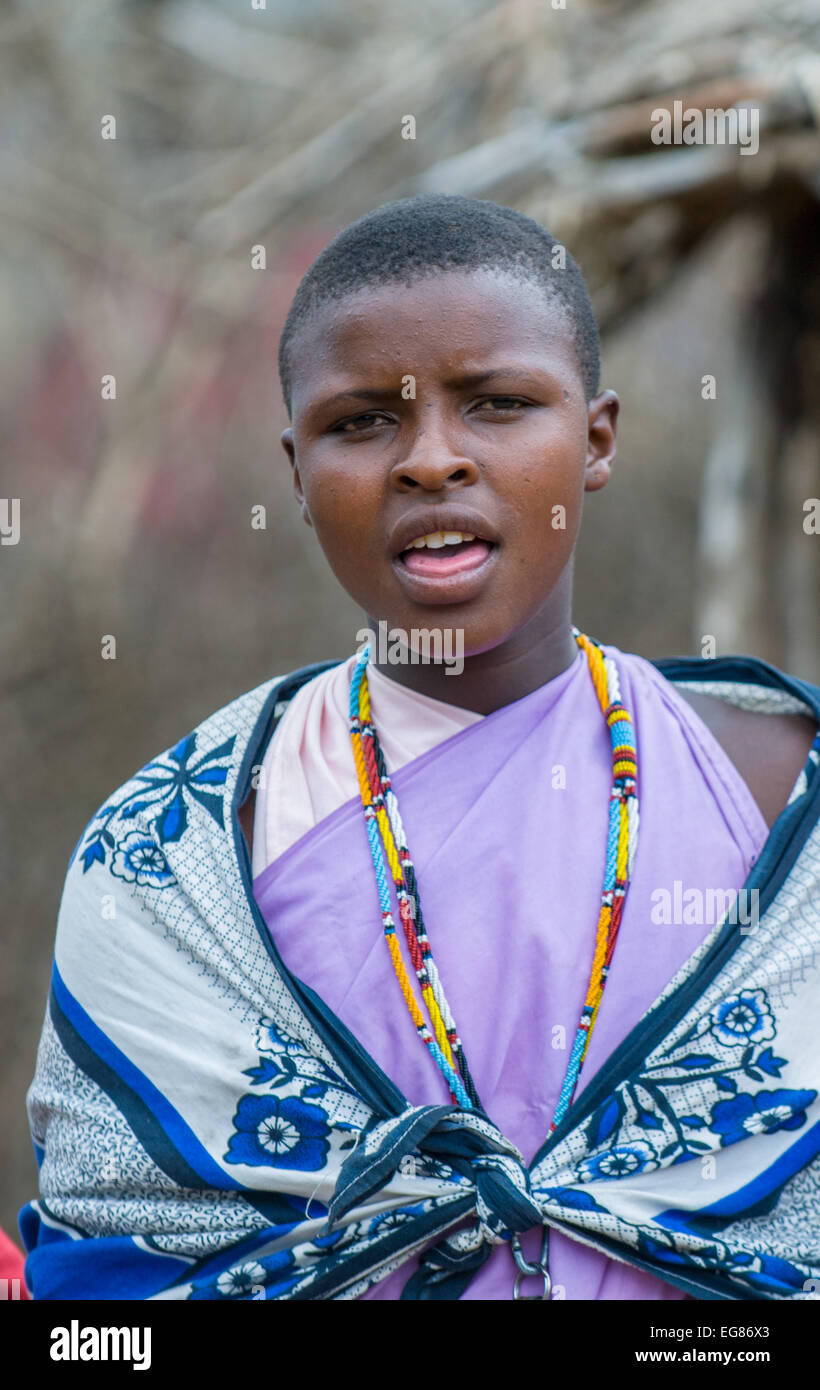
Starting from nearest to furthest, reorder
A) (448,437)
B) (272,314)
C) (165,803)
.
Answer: (448,437) < (165,803) < (272,314)

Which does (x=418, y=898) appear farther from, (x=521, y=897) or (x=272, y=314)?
(x=272, y=314)

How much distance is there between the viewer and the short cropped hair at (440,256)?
165 centimetres

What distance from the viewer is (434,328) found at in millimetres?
1594

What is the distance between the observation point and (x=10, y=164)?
587 cm

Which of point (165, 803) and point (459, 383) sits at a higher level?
point (459, 383)

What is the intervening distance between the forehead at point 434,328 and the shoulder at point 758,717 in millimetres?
465

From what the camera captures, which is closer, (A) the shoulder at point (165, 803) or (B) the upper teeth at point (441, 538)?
(B) the upper teeth at point (441, 538)

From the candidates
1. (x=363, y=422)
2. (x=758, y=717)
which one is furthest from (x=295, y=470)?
(x=758, y=717)

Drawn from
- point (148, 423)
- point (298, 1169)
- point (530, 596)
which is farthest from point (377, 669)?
point (148, 423)

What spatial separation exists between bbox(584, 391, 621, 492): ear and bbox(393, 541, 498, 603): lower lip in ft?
0.79

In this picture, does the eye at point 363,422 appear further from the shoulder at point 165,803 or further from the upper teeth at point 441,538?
the shoulder at point 165,803

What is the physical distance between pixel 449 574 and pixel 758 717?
0.48 m

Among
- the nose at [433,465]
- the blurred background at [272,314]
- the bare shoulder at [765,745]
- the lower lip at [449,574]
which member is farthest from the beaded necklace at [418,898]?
the blurred background at [272,314]

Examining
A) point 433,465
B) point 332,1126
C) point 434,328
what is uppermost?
point 434,328
